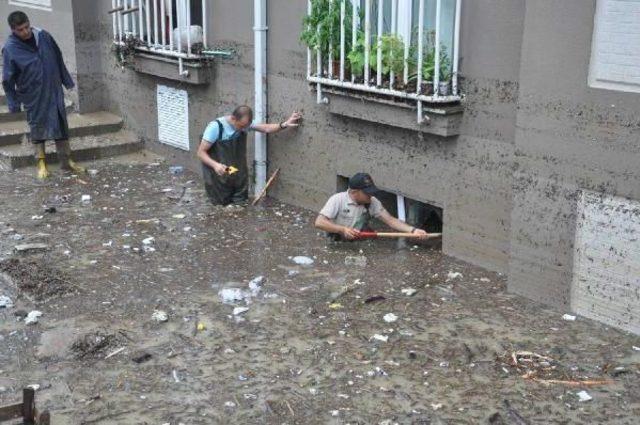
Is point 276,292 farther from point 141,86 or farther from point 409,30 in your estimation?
point 141,86

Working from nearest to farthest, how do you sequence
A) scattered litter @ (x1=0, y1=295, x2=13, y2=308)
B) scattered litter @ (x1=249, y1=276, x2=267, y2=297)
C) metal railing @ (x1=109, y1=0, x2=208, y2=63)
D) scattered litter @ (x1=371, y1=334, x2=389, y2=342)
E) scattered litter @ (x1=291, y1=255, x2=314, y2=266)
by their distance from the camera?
1. scattered litter @ (x1=371, y1=334, x2=389, y2=342)
2. scattered litter @ (x1=0, y1=295, x2=13, y2=308)
3. scattered litter @ (x1=249, y1=276, x2=267, y2=297)
4. scattered litter @ (x1=291, y1=255, x2=314, y2=266)
5. metal railing @ (x1=109, y1=0, x2=208, y2=63)

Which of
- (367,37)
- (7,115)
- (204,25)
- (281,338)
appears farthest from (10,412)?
(7,115)

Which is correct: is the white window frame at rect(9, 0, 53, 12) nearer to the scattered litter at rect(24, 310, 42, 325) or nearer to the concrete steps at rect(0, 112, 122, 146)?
the concrete steps at rect(0, 112, 122, 146)

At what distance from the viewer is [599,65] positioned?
5.15m

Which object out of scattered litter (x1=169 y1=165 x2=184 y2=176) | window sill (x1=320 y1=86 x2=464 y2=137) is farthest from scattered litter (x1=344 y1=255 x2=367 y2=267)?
scattered litter (x1=169 y1=165 x2=184 y2=176)

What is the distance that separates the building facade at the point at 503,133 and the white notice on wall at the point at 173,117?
420 mm

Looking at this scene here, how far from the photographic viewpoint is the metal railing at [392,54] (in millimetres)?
6328

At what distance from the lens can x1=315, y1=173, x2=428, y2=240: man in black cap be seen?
6754 millimetres

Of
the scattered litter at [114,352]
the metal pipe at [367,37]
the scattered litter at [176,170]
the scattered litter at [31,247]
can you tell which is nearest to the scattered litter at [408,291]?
the metal pipe at [367,37]

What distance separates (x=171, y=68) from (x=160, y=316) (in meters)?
4.31

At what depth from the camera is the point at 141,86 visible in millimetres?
10266

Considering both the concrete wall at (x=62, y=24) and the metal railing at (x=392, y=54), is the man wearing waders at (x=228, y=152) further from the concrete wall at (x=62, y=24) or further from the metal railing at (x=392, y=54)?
the concrete wall at (x=62, y=24)

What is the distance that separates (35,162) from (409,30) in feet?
16.8

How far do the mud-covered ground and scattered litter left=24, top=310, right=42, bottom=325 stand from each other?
49 mm
